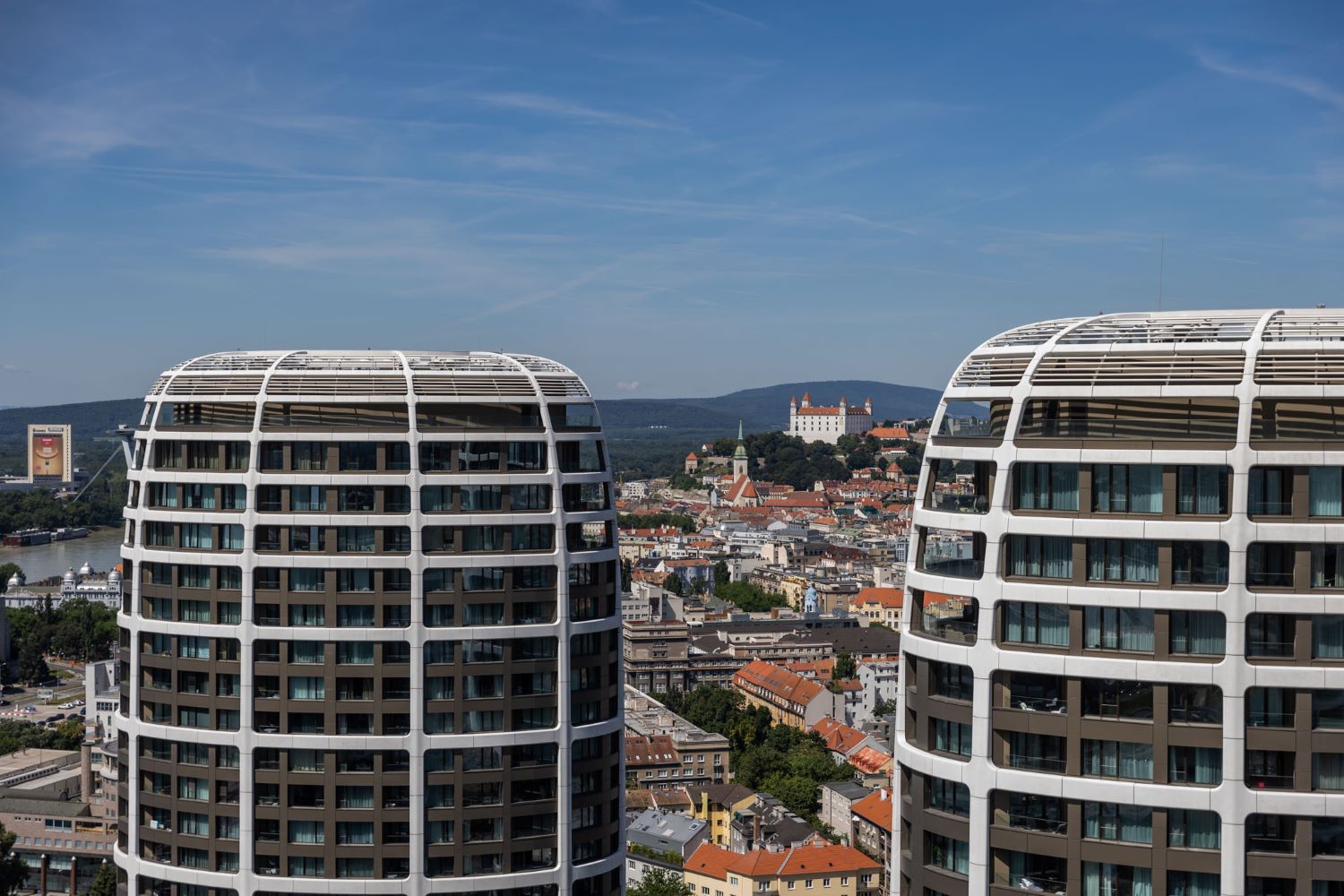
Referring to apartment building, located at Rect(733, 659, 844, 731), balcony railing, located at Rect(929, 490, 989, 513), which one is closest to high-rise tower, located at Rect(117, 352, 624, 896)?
balcony railing, located at Rect(929, 490, 989, 513)

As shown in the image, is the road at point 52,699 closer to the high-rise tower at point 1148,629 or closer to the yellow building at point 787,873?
the yellow building at point 787,873

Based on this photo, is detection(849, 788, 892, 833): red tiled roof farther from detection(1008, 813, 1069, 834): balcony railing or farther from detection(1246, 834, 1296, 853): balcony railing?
detection(1246, 834, 1296, 853): balcony railing

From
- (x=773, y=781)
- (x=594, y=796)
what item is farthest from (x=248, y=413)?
(x=773, y=781)

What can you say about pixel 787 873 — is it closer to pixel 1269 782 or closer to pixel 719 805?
pixel 719 805

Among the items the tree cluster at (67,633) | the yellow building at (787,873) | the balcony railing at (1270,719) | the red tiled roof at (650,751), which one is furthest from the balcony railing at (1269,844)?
the tree cluster at (67,633)

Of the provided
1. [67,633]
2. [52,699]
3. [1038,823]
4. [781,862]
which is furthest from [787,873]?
[67,633]

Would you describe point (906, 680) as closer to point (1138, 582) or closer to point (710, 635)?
point (1138, 582)
